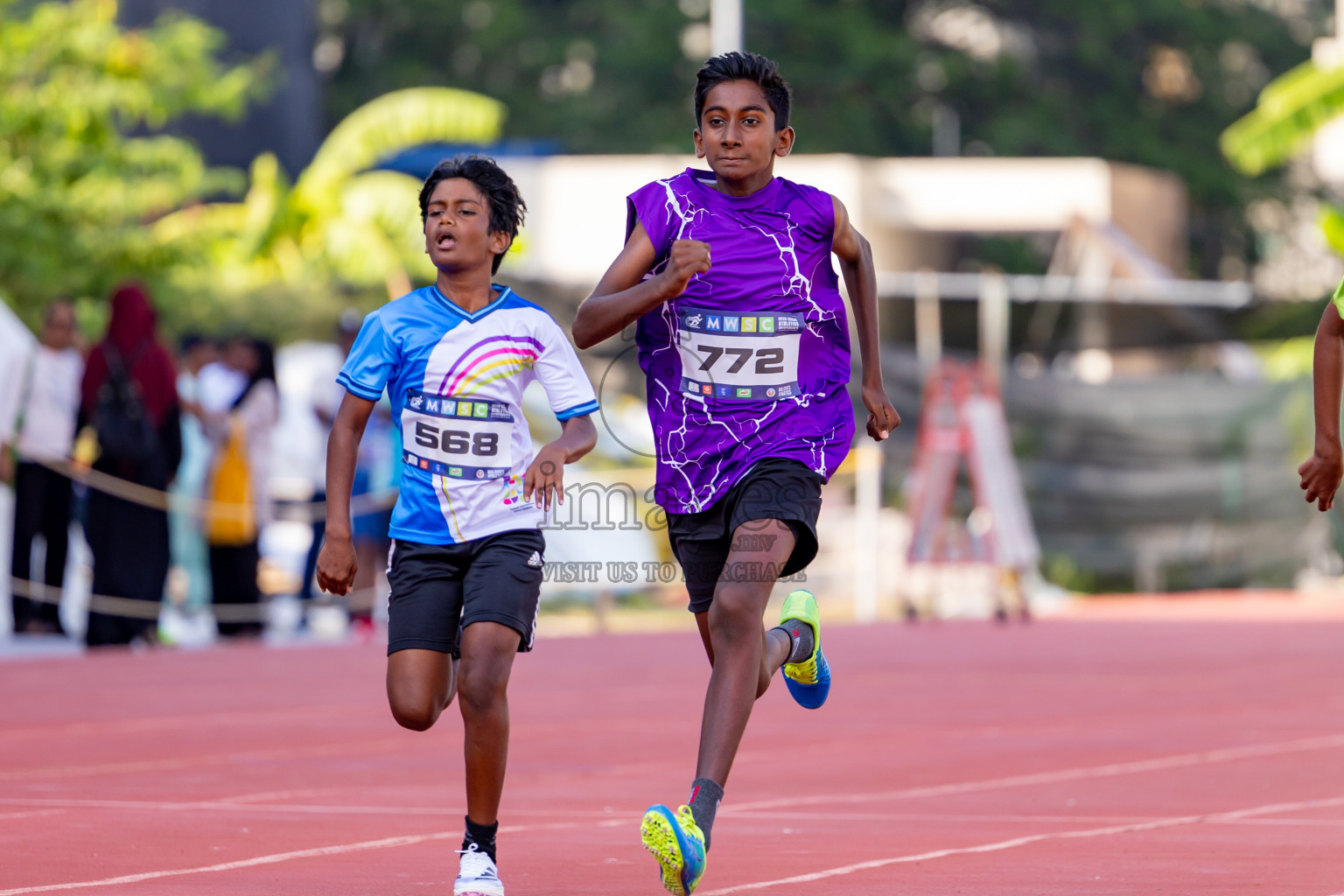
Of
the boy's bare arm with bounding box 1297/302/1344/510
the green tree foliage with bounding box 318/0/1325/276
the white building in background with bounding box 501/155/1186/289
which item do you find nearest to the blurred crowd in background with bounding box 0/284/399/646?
the boy's bare arm with bounding box 1297/302/1344/510

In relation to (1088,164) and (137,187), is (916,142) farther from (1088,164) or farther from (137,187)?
(137,187)

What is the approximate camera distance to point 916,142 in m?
43.8

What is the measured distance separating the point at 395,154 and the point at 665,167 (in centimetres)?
991

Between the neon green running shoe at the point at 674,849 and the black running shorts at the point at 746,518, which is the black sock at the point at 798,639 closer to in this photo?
the black running shorts at the point at 746,518

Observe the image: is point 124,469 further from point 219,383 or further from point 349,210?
point 349,210

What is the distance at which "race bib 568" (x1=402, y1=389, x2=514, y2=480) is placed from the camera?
18.1 ft

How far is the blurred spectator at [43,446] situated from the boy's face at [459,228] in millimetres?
9002

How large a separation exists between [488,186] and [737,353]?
0.73 m

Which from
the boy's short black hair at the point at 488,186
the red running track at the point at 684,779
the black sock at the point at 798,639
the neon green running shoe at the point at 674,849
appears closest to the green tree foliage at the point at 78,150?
the red running track at the point at 684,779

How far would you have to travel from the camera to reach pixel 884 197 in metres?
32.3

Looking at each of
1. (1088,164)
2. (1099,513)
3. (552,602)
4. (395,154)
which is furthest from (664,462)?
(395,154)

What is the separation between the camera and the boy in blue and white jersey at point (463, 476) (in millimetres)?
5395

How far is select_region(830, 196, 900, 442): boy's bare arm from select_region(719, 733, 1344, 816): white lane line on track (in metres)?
1.60

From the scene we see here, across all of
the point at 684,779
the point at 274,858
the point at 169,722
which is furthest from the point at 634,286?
the point at 169,722
